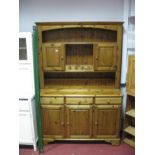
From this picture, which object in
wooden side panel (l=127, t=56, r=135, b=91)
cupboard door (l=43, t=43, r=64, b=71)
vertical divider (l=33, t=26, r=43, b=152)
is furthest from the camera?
cupboard door (l=43, t=43, r=64, b=71)

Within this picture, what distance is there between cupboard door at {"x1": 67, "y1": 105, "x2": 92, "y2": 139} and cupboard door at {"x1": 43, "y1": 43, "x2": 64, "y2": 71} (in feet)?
2.14

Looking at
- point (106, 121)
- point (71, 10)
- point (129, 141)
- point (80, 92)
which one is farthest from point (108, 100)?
point (71, 10)

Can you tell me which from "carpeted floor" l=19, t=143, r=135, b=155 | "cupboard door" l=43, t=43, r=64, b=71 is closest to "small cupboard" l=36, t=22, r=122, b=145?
"cupboard door" l=43, t=43, r=64, b=71

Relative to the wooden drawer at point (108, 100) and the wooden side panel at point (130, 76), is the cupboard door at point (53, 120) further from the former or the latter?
the wooden side panel at point (130, 76)

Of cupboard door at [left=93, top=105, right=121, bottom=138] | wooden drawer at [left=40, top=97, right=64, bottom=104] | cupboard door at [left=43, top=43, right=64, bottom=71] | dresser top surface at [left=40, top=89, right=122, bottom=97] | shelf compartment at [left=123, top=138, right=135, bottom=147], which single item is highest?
cupboard door at [left=43, top=43, right=64, bottom=71]

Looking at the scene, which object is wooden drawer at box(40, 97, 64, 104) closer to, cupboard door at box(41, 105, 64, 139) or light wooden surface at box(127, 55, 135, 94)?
cupboard door at box(41, 105, 64, 139)

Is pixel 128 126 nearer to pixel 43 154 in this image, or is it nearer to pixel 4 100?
pixel 43 154

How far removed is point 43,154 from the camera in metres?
2.87

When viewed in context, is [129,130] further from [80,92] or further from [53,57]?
[53,57]

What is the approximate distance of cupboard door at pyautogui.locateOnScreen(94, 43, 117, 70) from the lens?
2934 mm

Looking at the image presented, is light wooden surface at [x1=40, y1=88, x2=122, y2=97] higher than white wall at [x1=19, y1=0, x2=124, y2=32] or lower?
lower

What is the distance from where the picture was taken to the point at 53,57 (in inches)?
118

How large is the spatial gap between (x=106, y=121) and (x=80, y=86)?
0.70 metres
